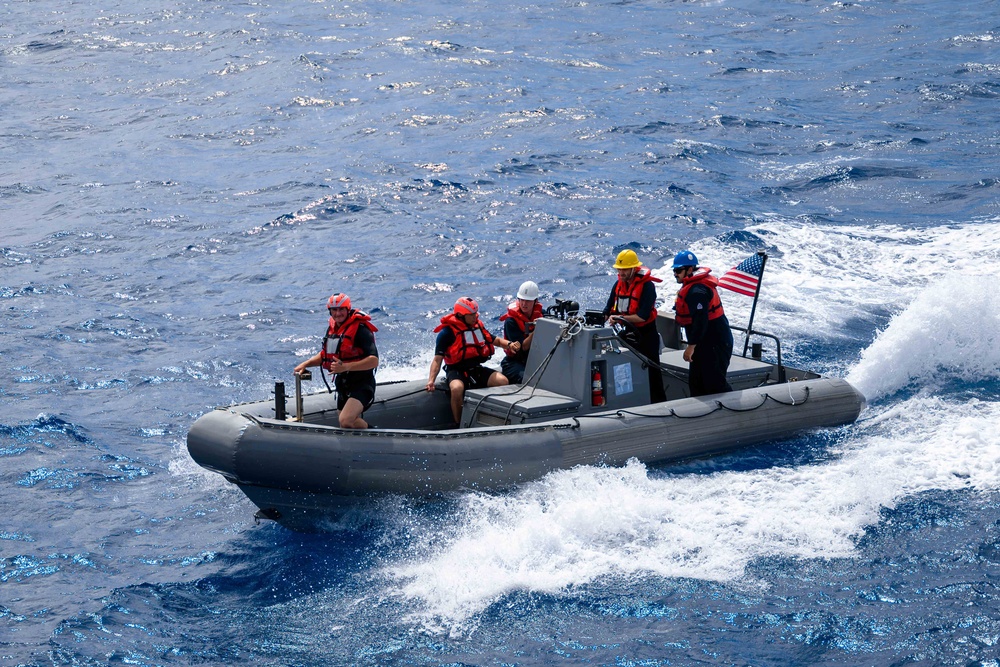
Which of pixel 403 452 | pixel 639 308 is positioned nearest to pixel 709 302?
pixel 639 308

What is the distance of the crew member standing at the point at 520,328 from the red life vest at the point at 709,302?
1446mm

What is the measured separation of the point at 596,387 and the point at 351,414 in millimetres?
2431

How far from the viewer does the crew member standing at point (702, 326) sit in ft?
35.2

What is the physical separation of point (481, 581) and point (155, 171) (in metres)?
15.2

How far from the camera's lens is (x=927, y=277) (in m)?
15.6

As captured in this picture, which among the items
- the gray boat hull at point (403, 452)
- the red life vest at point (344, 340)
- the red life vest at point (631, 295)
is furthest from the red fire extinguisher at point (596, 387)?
the red life vest at point (344, 340)

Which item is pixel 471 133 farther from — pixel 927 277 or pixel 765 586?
pixel 765 586

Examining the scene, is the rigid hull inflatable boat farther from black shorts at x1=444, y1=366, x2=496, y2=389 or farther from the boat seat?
black shorts at x1=444, y1=366, x2=496, y2=389

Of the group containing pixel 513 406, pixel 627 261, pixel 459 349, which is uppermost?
pixel 627 261

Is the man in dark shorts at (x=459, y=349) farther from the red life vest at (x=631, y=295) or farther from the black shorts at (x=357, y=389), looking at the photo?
the red life vest at (x=631, y=295)

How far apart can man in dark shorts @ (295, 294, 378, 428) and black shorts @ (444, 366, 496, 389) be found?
48.8 inches

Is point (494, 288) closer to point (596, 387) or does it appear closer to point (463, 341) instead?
point (463, 341)

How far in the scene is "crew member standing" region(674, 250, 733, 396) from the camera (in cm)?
1073

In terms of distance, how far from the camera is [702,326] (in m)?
10.8
